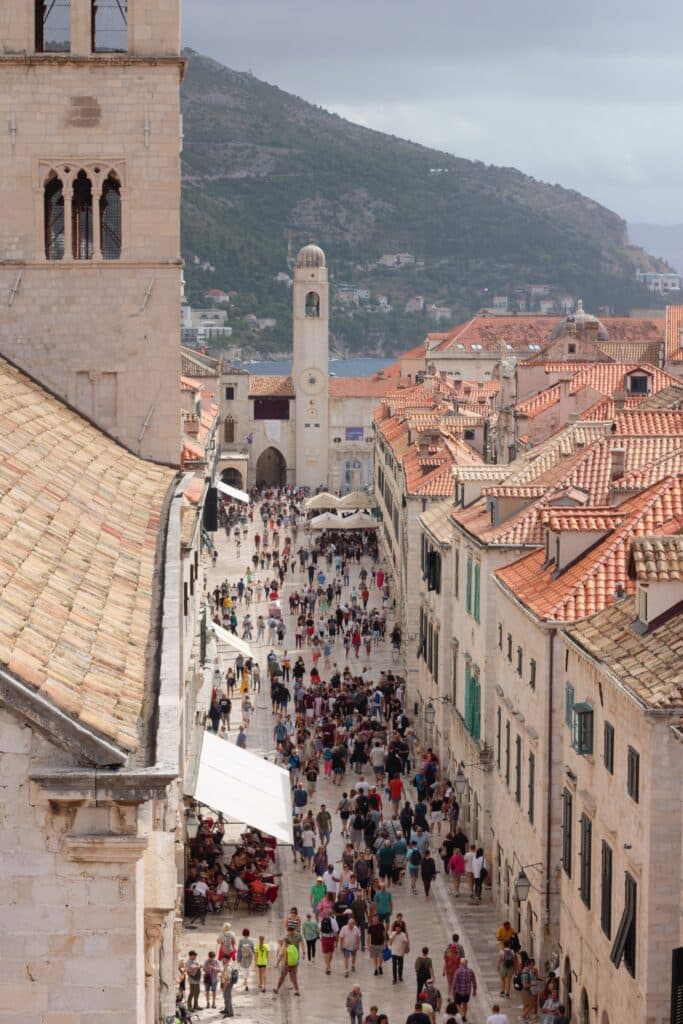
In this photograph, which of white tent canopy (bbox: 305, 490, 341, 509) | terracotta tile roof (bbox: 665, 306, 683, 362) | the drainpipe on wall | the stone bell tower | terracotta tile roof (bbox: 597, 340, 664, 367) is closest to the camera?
the stone bell tower

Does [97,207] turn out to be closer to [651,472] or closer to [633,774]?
[633,774]

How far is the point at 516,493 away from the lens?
4088 cm

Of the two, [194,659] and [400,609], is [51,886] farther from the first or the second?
[400,609]

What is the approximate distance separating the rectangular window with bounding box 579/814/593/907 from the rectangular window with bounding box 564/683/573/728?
2134 millimetres

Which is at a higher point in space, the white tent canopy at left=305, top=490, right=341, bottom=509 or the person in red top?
the person in red top

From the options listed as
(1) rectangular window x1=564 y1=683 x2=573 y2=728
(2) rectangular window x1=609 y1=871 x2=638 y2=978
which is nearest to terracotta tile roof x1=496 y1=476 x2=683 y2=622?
(1) rectangular window x1=564 y1=683 x2=573 y2=728

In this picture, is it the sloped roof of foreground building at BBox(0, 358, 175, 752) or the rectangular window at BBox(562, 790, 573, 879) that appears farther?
the rectangular window at BBox(562, 790, 573, 879)

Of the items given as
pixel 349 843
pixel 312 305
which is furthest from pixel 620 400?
pixel 312 305

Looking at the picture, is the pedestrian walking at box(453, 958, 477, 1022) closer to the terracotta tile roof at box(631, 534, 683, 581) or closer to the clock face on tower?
the terracotta tile roof at box(631, 534, 683, 581)

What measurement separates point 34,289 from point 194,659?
1260 cm

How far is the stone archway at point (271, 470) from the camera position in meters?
143

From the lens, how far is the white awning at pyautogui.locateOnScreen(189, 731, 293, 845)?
34.8m

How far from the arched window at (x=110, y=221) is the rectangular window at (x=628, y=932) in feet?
37.6

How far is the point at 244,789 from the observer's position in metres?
36.3
